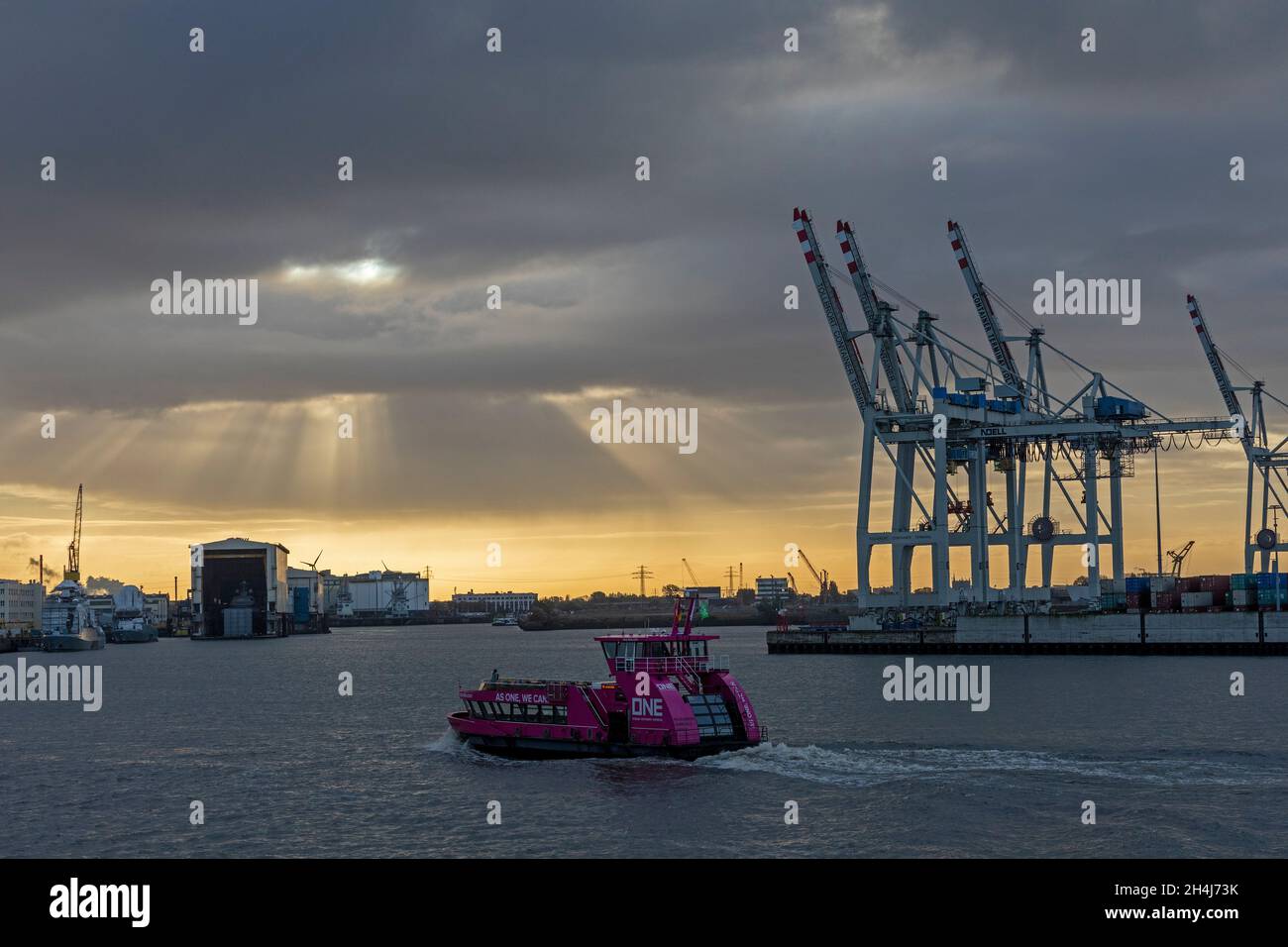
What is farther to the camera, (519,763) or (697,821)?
(519,763)

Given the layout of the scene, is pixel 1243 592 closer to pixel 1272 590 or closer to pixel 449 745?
pixel 1272 590

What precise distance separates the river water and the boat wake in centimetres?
15

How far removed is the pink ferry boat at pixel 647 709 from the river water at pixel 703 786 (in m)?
0.86

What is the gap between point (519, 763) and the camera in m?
53.9

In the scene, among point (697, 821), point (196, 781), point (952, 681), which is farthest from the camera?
point (952, 681)

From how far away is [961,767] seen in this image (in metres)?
49.5

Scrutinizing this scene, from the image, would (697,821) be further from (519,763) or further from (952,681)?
(952,681)

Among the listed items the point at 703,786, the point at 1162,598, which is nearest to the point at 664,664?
the point at 703,786

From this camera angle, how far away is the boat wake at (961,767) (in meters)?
47.1
